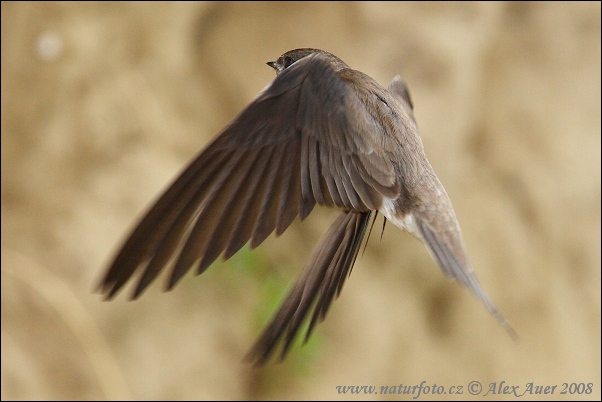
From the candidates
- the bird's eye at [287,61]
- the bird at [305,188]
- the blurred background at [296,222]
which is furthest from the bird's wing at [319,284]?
the blurred background at [296,222]

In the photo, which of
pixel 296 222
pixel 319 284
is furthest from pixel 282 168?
pixel 296 222

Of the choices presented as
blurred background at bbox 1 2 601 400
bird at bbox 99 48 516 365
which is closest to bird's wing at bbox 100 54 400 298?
bird at bbox 99 48 516 365

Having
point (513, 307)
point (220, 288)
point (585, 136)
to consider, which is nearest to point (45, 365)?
point (220, 288)

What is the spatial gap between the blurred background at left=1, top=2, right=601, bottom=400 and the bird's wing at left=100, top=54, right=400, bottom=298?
137cm

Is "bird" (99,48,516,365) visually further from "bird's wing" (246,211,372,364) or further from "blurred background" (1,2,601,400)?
"blurred background" (1,2,601,400)

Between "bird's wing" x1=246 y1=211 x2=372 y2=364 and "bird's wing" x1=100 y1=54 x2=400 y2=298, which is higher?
"bird's wing" x1=100 y1=54 x2=400 y2=298

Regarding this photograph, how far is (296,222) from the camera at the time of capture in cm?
258

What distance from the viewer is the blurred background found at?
2.45 m

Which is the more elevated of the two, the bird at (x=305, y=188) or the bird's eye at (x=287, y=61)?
the bird's eye at (x=287, y=61)

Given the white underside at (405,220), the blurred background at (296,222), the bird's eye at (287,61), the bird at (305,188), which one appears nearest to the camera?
the bird at (305,188)

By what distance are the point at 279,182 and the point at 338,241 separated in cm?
16

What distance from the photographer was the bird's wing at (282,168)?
3.24ft

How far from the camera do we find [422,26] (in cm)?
245

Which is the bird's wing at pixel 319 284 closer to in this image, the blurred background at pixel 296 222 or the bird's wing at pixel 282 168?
the bird's wing at pixel 282 168
